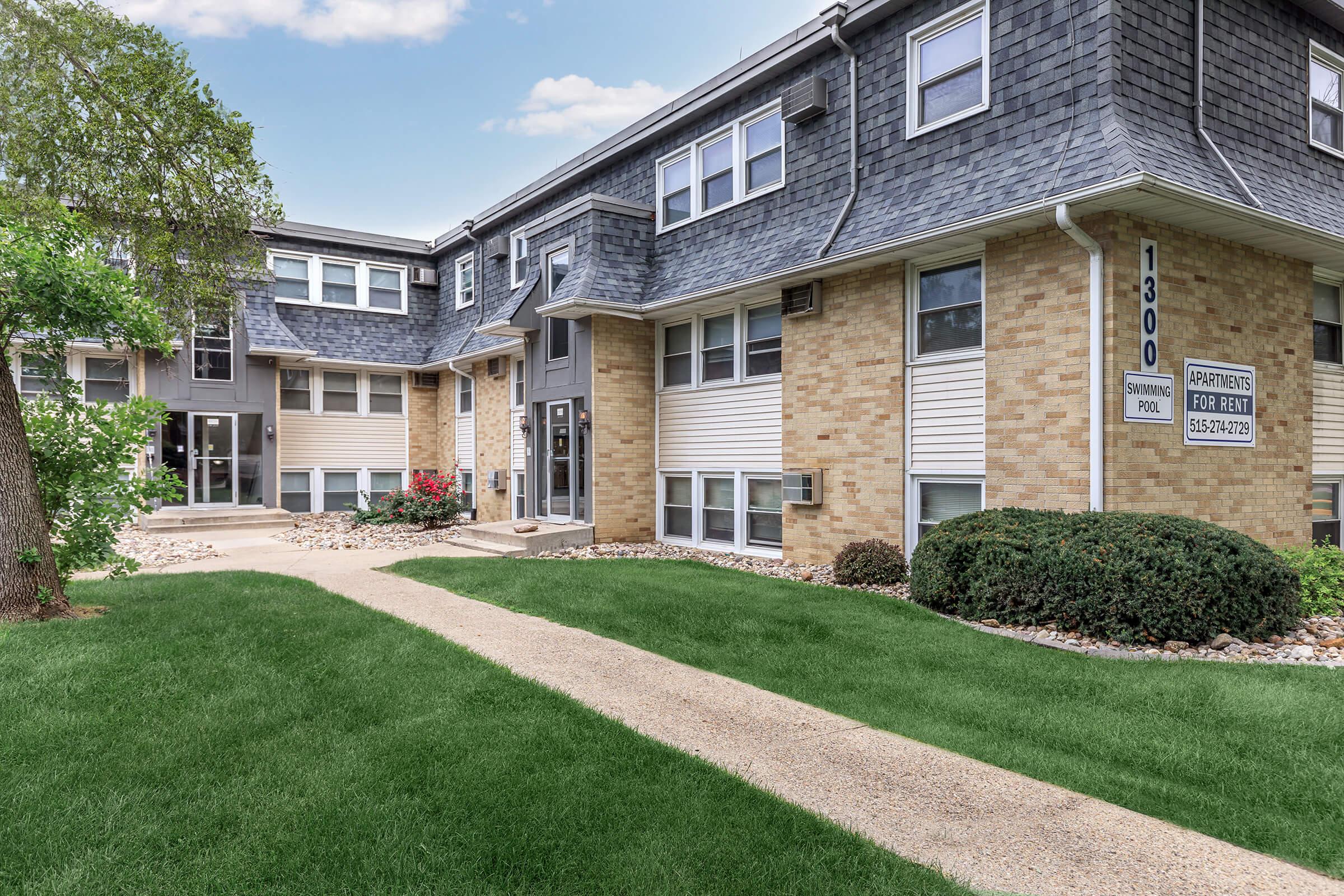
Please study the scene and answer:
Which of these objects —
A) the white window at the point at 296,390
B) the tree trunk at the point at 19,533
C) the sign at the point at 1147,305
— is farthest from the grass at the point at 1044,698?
the white window at the point at 296,390

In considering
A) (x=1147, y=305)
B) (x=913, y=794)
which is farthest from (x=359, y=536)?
(x=913, y=794)

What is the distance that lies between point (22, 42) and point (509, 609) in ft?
24.1

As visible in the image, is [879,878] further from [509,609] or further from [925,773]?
[509,609]

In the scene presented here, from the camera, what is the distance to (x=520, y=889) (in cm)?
286

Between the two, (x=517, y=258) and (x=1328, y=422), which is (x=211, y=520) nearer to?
(x=517, y=258)

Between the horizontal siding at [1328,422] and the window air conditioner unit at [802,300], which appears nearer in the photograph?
the horizontal siding at [1328,422]

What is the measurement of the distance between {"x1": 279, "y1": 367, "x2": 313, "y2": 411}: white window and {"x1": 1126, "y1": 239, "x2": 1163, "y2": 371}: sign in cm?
1809

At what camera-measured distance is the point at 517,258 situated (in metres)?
17.7

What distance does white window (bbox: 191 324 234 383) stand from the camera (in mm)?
17891

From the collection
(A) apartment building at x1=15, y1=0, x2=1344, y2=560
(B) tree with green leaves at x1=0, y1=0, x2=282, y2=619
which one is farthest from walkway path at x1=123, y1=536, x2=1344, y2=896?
(A) apartment building at x1=15, y1=0, x2=1344, y2=560

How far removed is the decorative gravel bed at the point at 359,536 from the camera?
13711 millimetres

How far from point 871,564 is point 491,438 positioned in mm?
11041

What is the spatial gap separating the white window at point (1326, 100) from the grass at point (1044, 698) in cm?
828

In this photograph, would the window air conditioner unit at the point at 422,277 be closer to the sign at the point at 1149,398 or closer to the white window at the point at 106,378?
the white window at the point at 106,378
